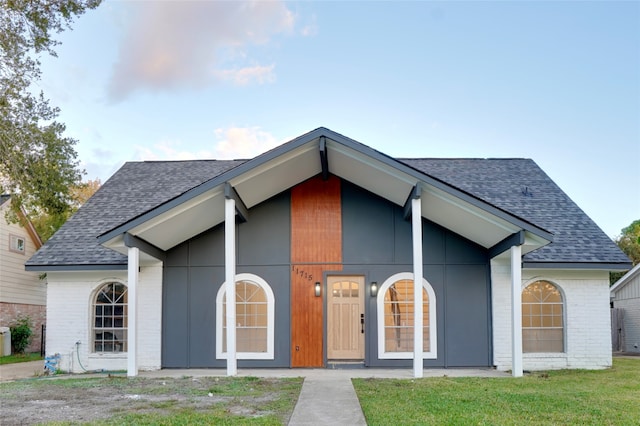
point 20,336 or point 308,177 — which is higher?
point 308,177

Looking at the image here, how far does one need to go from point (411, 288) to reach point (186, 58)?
899 centimetres

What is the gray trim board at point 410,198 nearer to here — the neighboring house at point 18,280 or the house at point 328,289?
the house at point 328,289

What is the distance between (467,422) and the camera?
6.69 m

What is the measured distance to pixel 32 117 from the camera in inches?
668

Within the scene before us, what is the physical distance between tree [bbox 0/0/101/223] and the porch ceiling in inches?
224

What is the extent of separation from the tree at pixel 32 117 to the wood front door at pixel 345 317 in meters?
8.74

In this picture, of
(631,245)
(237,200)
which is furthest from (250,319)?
(631,245)

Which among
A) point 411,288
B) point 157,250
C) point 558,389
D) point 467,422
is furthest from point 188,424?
point 411,288

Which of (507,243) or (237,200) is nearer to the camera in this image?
(507,243)

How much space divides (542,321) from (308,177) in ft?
19.4

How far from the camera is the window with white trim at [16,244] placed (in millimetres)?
20942

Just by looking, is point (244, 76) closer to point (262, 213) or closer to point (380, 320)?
point (262, 213)

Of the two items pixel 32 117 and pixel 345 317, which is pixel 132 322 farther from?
pixel 32 117

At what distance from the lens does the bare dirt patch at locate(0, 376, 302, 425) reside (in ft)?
23.9
